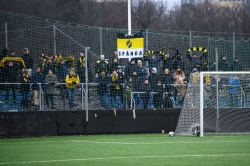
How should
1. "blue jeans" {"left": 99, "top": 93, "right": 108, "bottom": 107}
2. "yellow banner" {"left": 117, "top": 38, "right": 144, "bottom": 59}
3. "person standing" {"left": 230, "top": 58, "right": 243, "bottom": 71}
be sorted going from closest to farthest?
"yellow banner" {"left": 117, "top": 38, "right": 144, "bottom": 59}, "blue jeans" {"left": 99, "top": 93, "right": 108, "bottom": 107}, "person standing" {"left": 230, "top": 58, "right": 243, "bottom": 71}

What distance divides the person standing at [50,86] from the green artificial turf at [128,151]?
8.75 ft

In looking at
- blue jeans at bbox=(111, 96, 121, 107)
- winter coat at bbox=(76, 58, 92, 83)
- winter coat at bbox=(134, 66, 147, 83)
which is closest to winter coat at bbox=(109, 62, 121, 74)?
winter coat at bbox=(134, 66, 147, 83)

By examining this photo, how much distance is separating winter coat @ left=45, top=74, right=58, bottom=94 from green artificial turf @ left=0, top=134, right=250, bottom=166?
295 cm

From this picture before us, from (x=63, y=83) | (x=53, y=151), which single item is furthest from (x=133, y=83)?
(x=53, y=151)

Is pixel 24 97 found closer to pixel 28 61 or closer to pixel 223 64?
pixel 28 61

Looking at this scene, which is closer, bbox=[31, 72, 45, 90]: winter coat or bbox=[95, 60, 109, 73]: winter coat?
bbox=[31, 72, 45, 90]: winter coat

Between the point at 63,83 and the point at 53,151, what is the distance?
7448mm

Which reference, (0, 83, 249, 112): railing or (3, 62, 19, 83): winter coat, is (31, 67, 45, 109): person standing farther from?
(3, 62, 19, 83): winter coat

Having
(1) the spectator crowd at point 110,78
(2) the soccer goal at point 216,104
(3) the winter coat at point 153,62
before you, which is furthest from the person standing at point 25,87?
(2) the soccer goal at point 216,104

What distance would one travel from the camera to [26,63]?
23.4 metres

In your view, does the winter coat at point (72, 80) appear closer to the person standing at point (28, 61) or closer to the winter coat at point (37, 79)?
the winter coat at point (37, 79)

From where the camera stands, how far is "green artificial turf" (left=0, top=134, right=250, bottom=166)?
13219mm

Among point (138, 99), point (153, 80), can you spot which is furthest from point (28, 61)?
point (153, 80)

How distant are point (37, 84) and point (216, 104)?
6867 mm
